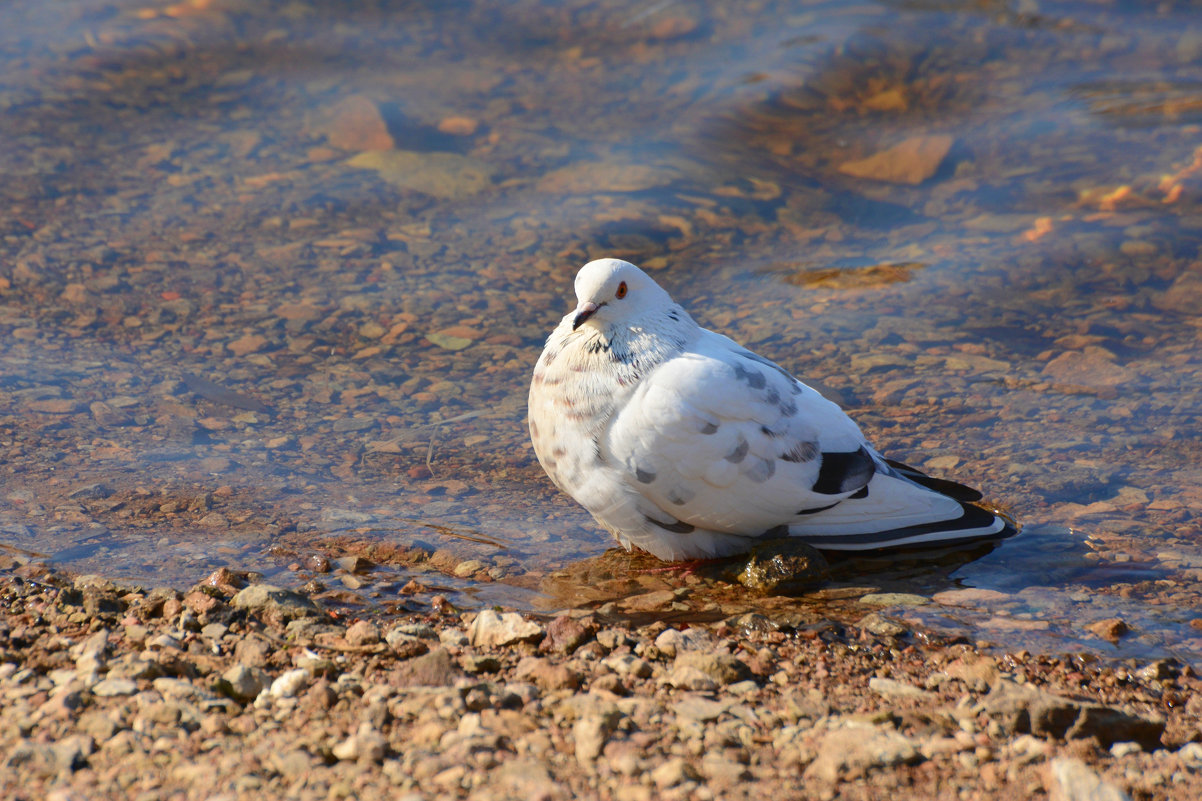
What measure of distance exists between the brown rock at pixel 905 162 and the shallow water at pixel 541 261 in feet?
0.15

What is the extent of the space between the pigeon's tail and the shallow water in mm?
142

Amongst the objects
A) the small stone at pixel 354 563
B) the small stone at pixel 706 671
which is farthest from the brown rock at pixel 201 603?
the small stone at pixel 706 671

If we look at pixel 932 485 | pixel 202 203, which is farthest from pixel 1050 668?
pixel 202 203

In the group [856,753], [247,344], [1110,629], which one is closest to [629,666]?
[856,753]

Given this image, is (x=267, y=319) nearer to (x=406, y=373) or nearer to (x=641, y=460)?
(x=406, y=373)

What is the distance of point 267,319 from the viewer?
699 centimetres

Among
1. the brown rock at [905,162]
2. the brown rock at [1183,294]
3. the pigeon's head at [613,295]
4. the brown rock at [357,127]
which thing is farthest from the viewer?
the brown rock at [357,127]

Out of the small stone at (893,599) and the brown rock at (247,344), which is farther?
the brown rock at (247,344)

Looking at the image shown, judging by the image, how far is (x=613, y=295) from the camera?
446 centimetres

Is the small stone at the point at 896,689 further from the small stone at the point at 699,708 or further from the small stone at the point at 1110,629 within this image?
the small stone at the point at 1110,629

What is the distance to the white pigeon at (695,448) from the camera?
4277 millimetres

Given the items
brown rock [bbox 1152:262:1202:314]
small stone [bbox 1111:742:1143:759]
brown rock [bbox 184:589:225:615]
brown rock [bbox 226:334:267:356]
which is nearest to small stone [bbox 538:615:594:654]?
brown rock [bbox 184:589:225:615]

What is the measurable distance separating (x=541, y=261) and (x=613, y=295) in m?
3.49

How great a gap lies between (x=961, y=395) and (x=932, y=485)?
1735 mm
